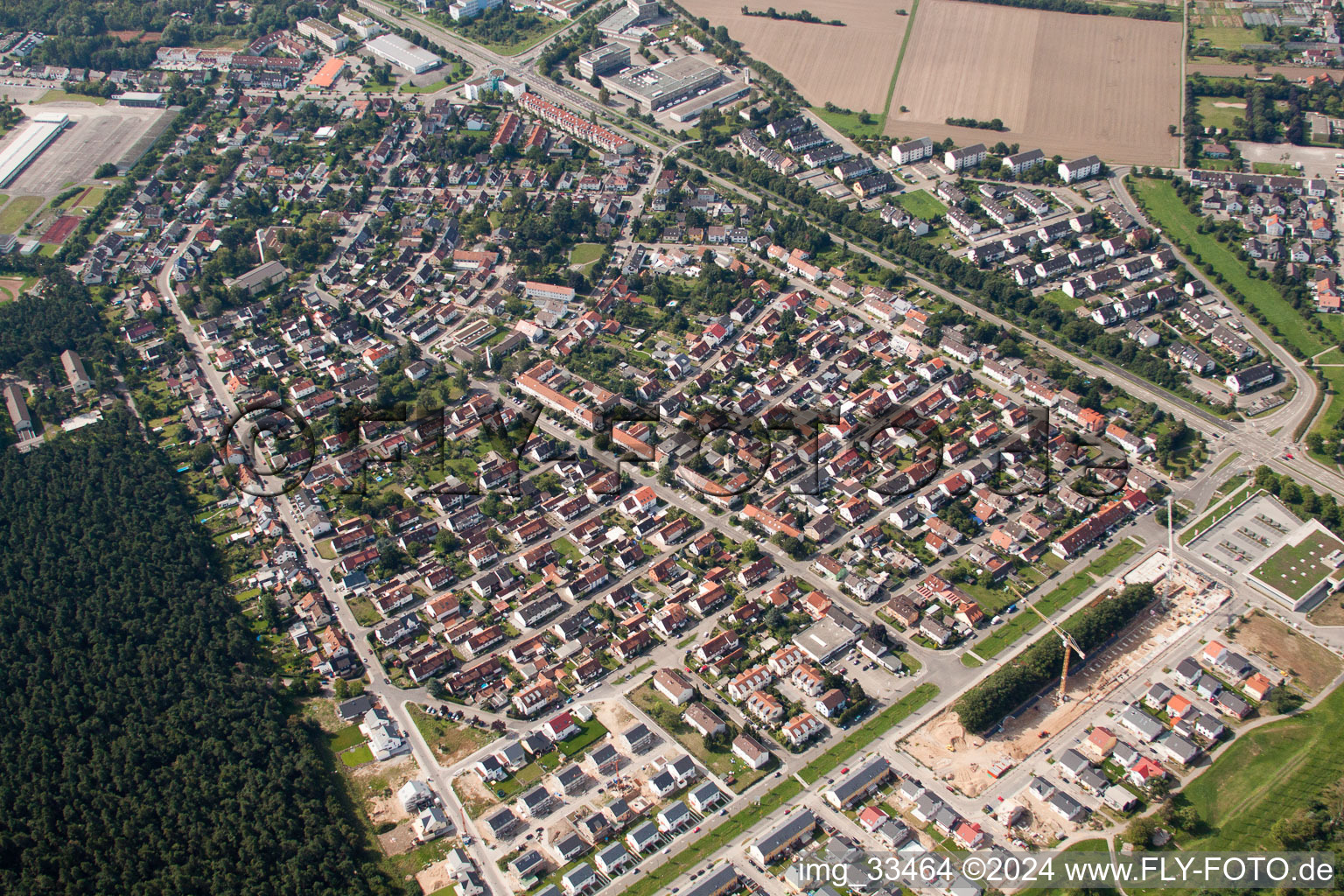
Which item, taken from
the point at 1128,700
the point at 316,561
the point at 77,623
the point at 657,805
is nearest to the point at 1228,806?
the point at 1128,700

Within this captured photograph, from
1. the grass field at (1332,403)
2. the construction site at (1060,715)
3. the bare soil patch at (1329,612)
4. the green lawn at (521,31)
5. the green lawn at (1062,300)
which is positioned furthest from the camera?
the green lawn at (521,31)

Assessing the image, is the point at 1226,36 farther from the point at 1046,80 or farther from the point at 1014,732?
the point at 1014,732

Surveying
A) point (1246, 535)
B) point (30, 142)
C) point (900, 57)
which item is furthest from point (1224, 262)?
point (30, 142)

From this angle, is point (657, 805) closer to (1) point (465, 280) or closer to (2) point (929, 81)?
(1) point (465, 280)

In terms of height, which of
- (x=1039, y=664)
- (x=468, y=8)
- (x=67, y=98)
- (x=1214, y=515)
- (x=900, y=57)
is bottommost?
(x=1039, y=664)

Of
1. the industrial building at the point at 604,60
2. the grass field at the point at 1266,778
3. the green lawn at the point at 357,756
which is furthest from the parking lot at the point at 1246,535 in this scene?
the industrial building at the point at 604,60

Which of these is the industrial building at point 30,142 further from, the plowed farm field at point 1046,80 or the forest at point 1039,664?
the forest at point 1039,664
